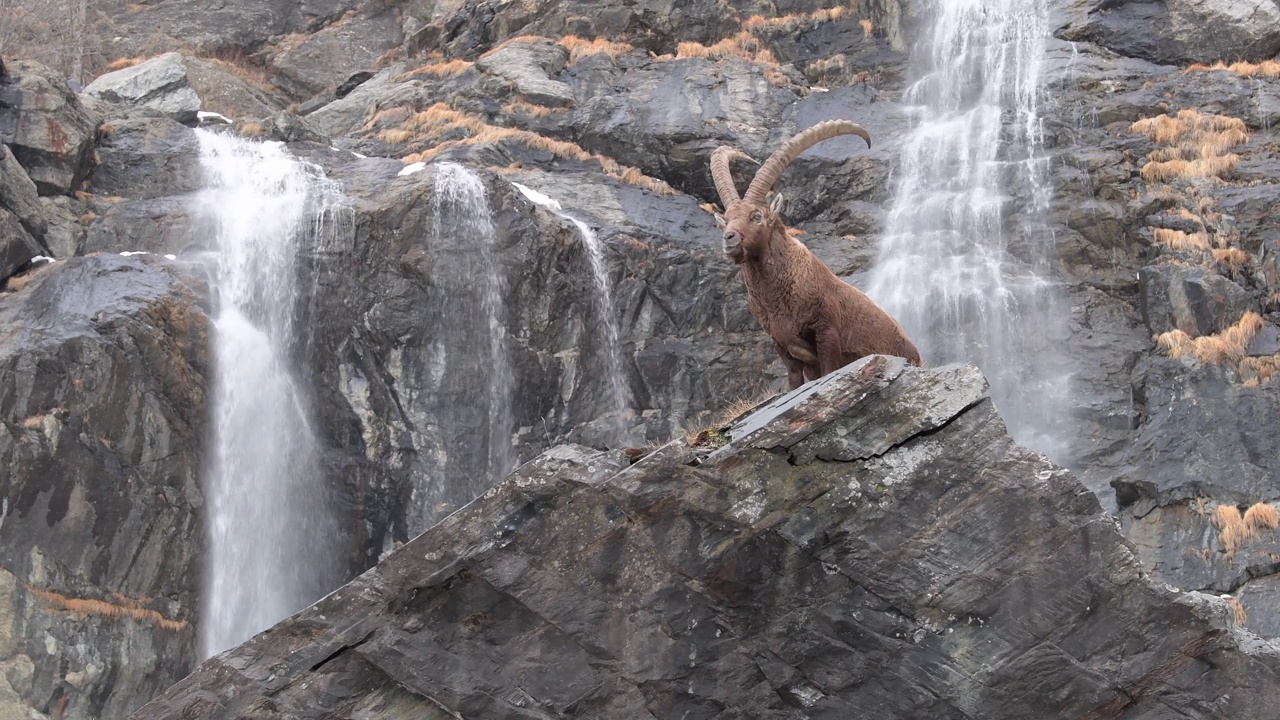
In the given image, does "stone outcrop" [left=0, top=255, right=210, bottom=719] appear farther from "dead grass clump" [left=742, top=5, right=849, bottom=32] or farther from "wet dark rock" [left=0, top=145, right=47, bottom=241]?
"dead grass clump" [left=742, top=5, right=849, bottom=32]

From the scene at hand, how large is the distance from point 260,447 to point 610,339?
5894mm

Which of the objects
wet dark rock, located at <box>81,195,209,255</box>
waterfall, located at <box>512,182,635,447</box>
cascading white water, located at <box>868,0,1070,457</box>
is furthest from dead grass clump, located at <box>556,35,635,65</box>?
wet dark rock, located at <box>81,195,209,255</box>

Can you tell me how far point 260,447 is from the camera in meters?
18.7

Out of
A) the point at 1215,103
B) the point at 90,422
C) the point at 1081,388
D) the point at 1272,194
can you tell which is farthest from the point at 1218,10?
the point at 90,422

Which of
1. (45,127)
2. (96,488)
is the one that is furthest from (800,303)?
(45,127)

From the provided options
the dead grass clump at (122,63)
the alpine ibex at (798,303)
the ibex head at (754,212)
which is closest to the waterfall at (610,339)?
the ibex head at (754,212)

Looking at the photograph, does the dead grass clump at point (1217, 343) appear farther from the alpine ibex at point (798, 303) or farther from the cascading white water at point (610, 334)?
the alpine ibex at point (798, 303)

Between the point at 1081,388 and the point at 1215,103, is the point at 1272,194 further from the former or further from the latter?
the point at 1081,388

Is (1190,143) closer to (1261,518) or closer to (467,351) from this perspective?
(1261,518)

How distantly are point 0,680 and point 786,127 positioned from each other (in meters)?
17.6

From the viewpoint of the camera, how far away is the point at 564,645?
30.1ft

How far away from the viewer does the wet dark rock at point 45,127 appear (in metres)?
21.6

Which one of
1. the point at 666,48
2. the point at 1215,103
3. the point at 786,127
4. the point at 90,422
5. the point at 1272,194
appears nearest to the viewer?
the point at 90,422

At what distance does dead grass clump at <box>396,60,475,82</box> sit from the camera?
92.4 ft
